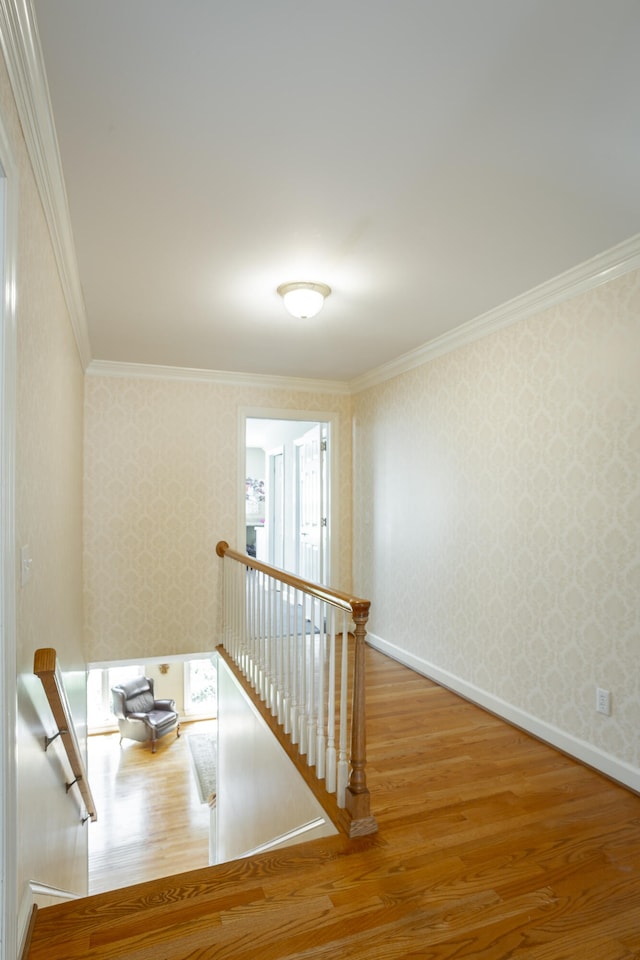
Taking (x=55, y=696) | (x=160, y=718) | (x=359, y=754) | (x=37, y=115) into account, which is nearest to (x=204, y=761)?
(x=160, y=718)

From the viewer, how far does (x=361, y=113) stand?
1.65 m

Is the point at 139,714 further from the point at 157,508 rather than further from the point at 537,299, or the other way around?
the point at 537,299

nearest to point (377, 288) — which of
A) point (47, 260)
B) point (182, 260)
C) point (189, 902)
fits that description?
point (182, 260)

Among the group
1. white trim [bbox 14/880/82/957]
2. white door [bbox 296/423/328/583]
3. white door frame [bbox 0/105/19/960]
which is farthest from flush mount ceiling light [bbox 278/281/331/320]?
white trim [bbox 14/880/82/957]

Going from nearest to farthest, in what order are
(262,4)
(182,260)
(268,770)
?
(262,4), (182,260), (268,770)

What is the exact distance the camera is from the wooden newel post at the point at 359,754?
6.91 feet

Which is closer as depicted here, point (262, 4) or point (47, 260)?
point (262, 4)

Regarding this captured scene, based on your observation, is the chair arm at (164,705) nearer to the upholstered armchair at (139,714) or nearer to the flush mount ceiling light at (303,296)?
the upholstered armchair at (139,714)

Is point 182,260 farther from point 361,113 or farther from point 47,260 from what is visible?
point 361,113

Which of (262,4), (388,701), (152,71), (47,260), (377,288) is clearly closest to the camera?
(262,4)

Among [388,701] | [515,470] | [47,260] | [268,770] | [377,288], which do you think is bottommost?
[268,770]

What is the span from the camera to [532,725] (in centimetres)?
299

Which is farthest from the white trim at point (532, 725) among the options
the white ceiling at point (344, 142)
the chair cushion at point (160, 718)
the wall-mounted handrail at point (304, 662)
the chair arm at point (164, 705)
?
the chair arm at point (164, 705)

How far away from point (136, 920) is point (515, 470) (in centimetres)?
271
